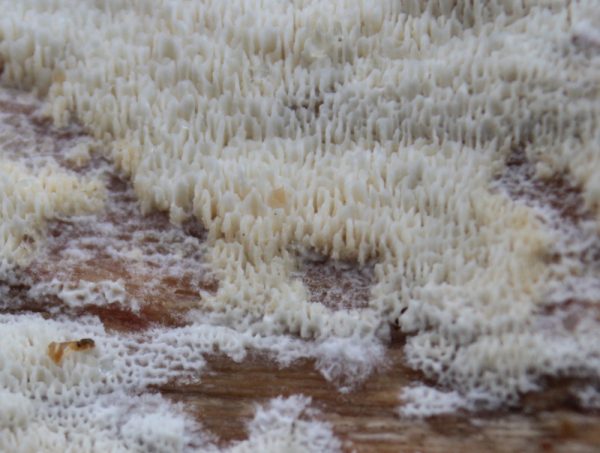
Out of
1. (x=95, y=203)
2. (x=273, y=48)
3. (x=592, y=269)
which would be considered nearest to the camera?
(x=592, y=269)

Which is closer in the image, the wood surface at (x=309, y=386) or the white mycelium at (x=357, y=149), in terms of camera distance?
the wood surface at (x=309, y=386)

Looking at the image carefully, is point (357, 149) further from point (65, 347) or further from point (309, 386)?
point (65, 347)

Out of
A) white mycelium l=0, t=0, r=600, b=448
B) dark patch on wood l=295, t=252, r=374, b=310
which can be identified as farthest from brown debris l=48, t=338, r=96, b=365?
dark patch on wood l=295, t=252, r=374, b=310

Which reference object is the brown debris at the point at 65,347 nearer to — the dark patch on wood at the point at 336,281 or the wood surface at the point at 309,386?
the wood surface at the point at 309,386

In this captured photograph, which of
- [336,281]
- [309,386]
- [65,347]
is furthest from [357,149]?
[65,347]

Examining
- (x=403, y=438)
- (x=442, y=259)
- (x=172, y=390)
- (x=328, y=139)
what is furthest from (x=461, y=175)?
(x=172, y=390)

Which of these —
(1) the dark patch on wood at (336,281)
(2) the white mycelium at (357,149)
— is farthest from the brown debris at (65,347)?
(1) the dark patch on wood at (336,281)

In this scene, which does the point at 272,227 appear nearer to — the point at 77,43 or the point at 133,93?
the point at 133,93

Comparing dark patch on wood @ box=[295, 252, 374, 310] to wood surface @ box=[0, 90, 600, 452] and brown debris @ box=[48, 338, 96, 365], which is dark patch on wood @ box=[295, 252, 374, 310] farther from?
brown debris @ box=[48, 338, 96, 365]
